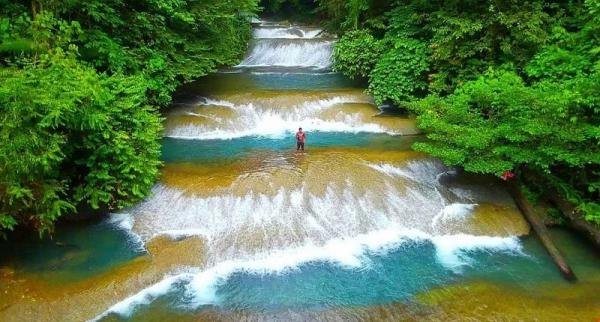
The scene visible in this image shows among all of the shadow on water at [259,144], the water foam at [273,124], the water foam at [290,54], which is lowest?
the shadow on water at [259,144]

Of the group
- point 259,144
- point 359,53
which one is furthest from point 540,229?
point 359,53

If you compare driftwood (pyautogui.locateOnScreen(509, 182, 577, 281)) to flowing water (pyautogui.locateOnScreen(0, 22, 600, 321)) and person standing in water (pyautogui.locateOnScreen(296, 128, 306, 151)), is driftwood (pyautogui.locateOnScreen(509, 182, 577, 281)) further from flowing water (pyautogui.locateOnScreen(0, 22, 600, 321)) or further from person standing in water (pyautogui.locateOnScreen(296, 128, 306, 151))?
person standing in water (pyautogui.locateOnScreen(296, 128, 306, 151))

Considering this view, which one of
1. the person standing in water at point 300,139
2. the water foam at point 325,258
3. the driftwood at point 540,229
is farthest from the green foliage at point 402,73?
the water foam at point 325,258

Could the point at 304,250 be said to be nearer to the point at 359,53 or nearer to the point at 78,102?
the point at 78,102

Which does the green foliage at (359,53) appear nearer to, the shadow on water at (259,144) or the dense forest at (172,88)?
the dense forest at (172,88)

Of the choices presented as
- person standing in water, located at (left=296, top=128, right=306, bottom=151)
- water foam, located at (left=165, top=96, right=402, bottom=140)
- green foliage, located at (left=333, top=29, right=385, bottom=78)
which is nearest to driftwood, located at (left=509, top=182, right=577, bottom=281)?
water foam, located at (left=165, top=96, right=402, bottom=140)
